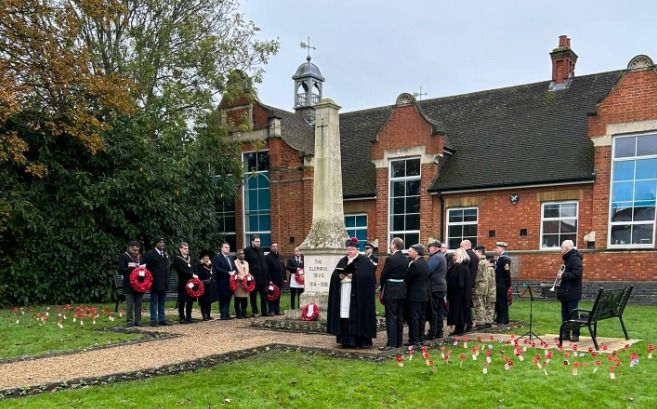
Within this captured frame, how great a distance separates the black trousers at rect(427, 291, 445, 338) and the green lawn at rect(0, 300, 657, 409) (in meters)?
1.89

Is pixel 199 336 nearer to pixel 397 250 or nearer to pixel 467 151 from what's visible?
pixel 397 250

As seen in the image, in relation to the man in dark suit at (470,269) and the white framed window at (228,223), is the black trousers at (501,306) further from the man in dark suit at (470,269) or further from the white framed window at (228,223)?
the white framed window at (228,223)

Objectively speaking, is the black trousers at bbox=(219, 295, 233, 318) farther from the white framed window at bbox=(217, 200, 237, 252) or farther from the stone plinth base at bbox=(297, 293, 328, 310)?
the white framed window at bbox=(217, 200, 237, 252)

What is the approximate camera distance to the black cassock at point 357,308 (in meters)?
9.65

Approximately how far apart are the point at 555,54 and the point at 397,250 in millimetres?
17690

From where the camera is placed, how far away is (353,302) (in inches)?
383

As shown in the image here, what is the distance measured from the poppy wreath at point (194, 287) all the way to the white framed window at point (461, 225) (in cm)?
1168

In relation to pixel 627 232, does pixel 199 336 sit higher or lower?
lower

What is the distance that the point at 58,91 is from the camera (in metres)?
17.2

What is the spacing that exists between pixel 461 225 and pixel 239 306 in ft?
34.7

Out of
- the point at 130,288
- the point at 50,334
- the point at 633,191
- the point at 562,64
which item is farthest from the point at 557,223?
the point at 50,334

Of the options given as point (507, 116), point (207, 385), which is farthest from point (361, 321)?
point (507, 116)

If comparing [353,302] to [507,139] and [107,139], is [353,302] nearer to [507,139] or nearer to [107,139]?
[107,139]

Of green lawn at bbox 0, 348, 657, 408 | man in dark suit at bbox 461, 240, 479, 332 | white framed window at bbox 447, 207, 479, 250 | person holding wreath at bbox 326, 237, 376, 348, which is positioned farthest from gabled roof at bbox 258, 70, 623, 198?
green lawn at bbox 0, 348, 657, 408
